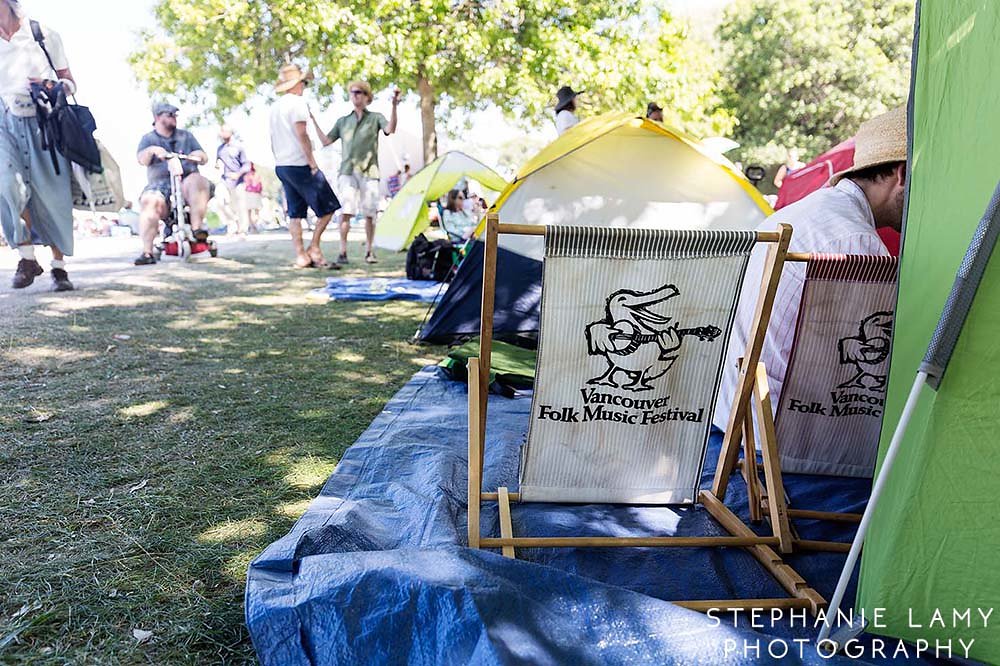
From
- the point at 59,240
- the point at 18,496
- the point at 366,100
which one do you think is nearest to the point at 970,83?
the point at 18,496

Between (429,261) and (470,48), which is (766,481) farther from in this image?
(470,48)

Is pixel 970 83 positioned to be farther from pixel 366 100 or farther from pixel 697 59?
pixel 697 59

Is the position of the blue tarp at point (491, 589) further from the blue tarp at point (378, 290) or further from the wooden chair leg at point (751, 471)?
the blue tarp at point (378, 290)

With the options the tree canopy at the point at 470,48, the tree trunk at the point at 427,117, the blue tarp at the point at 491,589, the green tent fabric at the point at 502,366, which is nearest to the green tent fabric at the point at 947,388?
the blue tarp at the point at 491,589

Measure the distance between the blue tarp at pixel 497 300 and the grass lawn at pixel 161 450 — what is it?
0.28 m

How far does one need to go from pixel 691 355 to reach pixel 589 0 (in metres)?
11.6

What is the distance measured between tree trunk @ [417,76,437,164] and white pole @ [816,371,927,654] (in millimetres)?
11470

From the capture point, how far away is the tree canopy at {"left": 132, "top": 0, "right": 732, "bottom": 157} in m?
11.2

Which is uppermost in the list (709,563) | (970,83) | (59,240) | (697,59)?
(697,59)

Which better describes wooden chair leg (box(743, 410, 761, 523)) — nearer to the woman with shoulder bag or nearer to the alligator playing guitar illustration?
the alligator playing guitar illustration

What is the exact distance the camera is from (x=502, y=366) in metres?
3.88

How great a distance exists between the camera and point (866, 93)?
2211 cm

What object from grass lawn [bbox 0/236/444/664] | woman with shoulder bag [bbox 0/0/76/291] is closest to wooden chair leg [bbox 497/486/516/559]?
grass lawn [bbox 0/236/444/664]

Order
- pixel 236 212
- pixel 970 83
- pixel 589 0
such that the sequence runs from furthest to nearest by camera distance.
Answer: pixel 236 212
pixel 589 0
pixel 970 83
